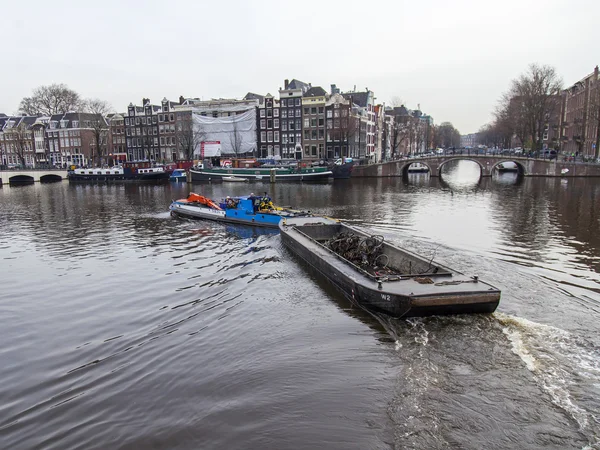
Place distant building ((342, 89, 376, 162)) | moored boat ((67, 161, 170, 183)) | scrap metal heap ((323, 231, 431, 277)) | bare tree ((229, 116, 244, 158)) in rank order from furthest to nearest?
bare tree ((229, 116, 244, 158)) < distant building ((342, 89, 376, 162)) < moored boat ((67, 161, 170, 183)) < scrap metal heap ((323, 231, 431, 277))

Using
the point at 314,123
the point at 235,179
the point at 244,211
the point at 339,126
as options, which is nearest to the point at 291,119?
the point at 314,123

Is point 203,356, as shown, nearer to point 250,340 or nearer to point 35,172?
point 250,340

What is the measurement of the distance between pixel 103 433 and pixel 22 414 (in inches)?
74.3

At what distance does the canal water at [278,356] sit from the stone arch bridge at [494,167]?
41.6 meters

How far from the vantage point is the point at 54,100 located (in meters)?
100

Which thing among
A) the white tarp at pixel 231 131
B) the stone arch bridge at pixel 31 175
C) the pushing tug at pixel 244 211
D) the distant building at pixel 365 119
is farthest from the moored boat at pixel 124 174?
the pushing tug at pixel 244 211

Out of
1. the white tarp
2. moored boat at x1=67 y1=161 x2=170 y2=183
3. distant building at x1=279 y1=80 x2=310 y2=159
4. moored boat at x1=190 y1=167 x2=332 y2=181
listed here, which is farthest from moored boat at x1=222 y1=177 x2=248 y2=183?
the white tarp

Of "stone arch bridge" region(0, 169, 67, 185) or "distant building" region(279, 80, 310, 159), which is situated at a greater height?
"distant building" region(279, 80, 310, 159)

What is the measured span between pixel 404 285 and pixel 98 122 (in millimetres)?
87661

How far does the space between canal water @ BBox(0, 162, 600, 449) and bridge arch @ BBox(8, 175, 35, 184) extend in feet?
214

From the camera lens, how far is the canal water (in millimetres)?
7383

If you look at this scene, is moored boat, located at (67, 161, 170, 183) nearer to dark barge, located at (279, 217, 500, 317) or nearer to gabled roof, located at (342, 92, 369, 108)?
gabled roof, located at (342, 92, 369, 108)

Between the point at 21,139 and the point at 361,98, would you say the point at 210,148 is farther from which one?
the point at 21,139

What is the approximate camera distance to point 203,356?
1012 centimetres
